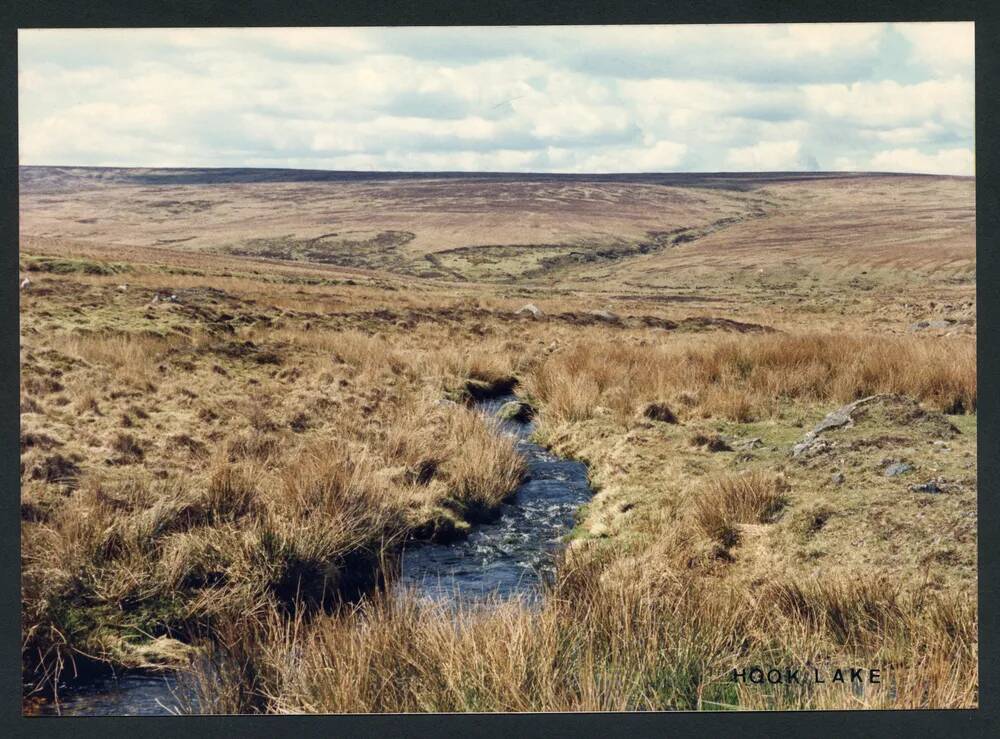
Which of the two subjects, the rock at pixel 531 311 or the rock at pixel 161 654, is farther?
the rock at pixel 531 311

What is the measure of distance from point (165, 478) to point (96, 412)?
7.15 feet

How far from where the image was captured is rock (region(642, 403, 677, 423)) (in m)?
11.6

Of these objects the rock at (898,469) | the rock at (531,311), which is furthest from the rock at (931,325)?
the rock at (898,469)

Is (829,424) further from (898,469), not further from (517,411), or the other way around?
(517,411)

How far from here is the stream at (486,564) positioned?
5785mm

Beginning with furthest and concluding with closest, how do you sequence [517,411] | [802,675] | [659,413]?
[517,411]
[659,413]
[802,675]

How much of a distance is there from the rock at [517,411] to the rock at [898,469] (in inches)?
245

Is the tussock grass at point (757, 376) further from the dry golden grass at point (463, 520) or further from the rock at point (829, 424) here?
the rock at point (829, 424)

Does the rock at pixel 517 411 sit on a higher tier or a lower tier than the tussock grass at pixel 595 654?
higher

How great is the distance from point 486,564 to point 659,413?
4555 millimetres

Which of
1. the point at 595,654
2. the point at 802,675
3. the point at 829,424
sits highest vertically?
the point at 829,424

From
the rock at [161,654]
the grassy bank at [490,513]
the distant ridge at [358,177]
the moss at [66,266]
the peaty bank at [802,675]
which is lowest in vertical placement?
the peaty bank at [802,675]

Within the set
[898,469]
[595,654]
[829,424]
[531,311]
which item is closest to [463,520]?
[595,654]

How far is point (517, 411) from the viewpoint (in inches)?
531
